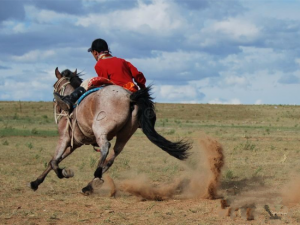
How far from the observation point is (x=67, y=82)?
9398mm

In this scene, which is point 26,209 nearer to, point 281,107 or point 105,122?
point 105,122

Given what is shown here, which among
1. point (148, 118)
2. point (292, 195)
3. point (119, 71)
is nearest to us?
point (148, 118)

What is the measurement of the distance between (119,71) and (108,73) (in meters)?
0.20

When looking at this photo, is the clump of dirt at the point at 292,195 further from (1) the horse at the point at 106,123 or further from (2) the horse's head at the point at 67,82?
(2) the horse's head at the point at 67,82

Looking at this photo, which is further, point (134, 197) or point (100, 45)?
point (100, 45)

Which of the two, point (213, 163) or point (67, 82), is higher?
point (67, 82)

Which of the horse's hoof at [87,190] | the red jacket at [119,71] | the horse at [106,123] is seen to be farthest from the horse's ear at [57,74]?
the horse's hoof at [87,190]

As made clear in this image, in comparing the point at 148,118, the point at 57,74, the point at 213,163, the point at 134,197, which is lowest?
the point at 134,197

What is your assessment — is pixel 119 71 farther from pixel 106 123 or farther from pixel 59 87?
pixel 59 87

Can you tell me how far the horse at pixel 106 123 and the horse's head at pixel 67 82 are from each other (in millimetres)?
643

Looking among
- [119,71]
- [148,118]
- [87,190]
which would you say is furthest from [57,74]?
[87,190]

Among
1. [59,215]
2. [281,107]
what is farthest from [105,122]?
[281,107]

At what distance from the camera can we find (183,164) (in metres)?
13.9

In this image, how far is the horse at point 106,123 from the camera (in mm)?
7848
